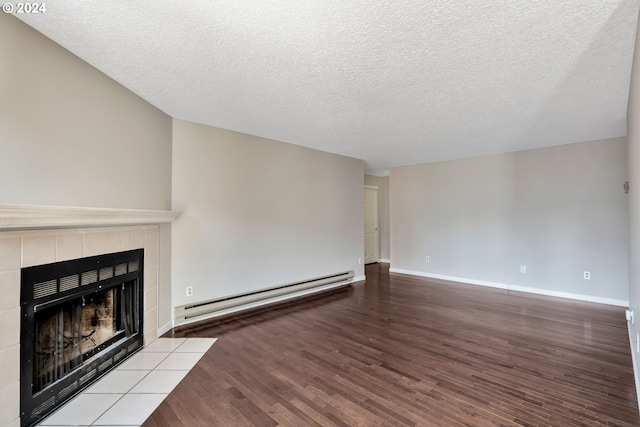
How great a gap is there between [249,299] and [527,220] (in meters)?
4.60

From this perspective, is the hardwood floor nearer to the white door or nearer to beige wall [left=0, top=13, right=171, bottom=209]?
beige wall [left=0, top=13, right=171, bottom=209]

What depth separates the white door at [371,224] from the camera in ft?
24.6

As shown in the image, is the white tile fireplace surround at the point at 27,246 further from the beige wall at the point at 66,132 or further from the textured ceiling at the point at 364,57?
the textured ceiling at the point at 364,57

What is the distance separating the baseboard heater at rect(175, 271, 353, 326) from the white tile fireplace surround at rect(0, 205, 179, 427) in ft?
3.99

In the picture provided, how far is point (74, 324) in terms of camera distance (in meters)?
2.19

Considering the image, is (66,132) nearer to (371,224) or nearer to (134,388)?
(134,388)

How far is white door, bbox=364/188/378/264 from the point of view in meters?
7.49

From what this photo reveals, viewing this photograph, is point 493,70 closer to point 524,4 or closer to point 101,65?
point 524,4

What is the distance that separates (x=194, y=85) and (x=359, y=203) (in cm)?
376

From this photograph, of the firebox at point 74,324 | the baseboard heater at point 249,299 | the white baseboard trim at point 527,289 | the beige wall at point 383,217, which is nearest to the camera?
the firebox at point 74,324

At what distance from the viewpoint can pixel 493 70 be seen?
2188 mm

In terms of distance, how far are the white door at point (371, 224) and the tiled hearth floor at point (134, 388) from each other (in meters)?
5.22

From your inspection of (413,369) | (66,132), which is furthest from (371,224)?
(66,132)

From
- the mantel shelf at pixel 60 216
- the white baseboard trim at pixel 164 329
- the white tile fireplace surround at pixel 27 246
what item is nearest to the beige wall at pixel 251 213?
the white baseboard trim at pixel 164 329
